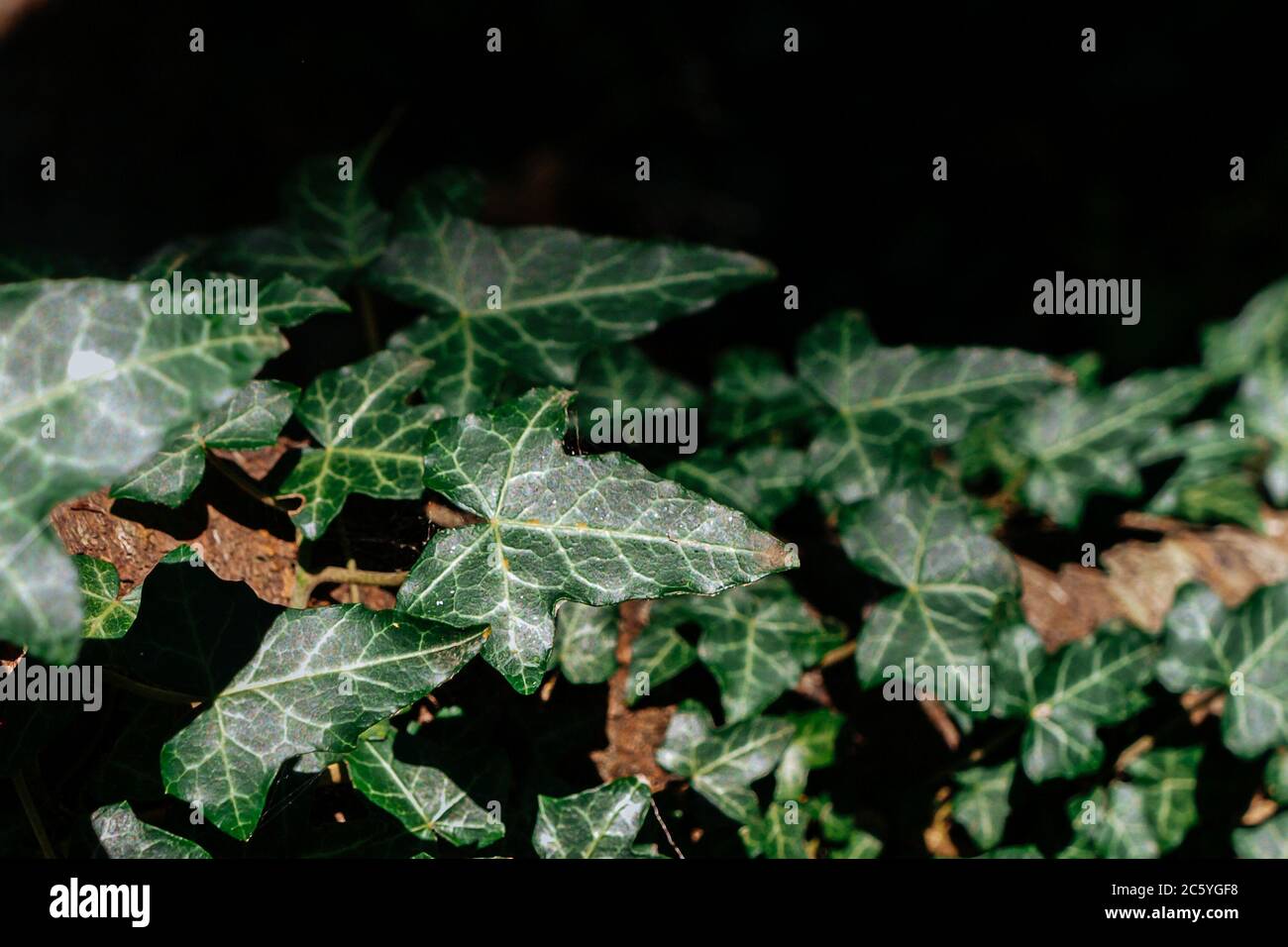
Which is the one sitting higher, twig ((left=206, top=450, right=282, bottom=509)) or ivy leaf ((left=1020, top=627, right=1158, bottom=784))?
twig ((left=206, top=450, right=282, bottom=509))

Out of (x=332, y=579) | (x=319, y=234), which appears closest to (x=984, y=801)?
(x=332, y=579)

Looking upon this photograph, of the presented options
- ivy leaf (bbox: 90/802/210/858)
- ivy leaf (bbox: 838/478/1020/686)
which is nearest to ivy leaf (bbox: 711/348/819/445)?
ivy leaf (bbox: 838/478/1020/686)

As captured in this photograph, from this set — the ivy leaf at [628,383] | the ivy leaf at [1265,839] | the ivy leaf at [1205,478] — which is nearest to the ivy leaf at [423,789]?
the ivy leaf at [628,383]

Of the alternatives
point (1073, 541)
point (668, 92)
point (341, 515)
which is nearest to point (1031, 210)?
point (668, 92)

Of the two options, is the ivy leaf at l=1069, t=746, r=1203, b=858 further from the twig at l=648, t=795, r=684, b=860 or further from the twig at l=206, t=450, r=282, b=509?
the twig at l=206, t=450, r=282, b=509

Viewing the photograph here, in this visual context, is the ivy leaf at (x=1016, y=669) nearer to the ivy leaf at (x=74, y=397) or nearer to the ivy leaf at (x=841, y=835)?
the ivy leaf at (x=841, y=835)

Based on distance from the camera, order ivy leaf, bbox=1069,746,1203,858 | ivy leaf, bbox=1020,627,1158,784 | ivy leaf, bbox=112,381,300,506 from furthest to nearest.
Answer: ivy leaf, bbox=1069,746,1203,858, ivy leaf, bbox=1020,627,1158,784, ivy leaf, bbox=112,381,300,506
